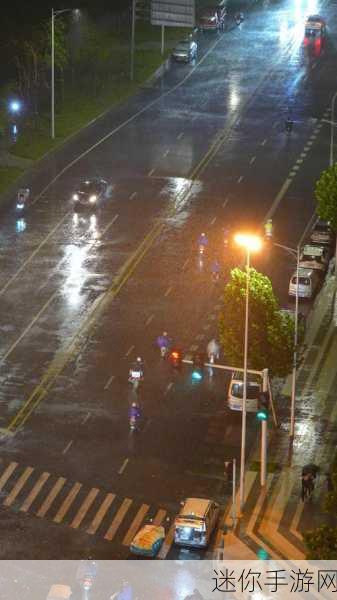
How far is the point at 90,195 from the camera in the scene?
433 feet

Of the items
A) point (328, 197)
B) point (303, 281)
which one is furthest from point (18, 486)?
point (328, 197)

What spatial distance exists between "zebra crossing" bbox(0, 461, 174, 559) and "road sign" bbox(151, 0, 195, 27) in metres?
87.1

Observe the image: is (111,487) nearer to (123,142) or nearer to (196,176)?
(196,176)

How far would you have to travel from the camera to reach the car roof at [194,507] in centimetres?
8206

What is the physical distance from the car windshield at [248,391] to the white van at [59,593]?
23906 millimetres

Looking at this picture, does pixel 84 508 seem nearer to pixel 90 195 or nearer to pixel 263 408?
pixel 263 408

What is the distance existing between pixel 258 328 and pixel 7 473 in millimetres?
16007

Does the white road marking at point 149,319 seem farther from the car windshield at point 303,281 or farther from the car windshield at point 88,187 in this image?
the car windshield at point 88,187

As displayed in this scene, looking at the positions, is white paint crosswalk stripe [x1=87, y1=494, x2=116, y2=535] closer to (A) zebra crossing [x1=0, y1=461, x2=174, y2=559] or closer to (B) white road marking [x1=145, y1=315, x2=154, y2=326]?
(A) zebra crossing [x1=0, y1=461, x2=174, y2=559]

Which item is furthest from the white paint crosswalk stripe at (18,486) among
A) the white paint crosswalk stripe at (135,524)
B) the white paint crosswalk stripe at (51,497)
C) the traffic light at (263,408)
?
the traffic light at (263,408)

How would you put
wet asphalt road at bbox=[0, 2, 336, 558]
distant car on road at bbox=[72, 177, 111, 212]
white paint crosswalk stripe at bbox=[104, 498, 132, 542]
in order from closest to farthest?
white paint crosswalk stripe at bbox=[104, 498, 132, 542] → wet asphalt road at bbox=[0, 2, 336, 558] → distant car on road at bbox=[72, 177, 111, 212]

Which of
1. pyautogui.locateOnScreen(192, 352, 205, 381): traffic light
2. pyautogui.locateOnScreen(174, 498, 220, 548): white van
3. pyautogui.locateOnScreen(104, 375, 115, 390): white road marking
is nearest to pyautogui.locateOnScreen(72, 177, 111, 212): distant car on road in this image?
pyautogui.locateOnScreen(104, 375, 115, 390): white road marking

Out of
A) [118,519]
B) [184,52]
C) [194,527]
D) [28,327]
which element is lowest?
[184,52]

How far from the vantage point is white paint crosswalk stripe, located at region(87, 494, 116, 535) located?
8356cm
